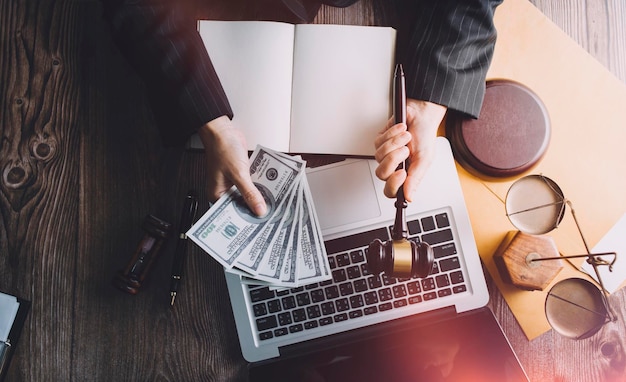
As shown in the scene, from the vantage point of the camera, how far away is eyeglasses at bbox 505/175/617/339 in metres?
0.90

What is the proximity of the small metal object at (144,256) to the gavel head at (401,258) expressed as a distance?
0.42 metres

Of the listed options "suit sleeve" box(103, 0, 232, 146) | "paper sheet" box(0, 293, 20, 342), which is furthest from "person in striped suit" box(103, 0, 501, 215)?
"paper sheet" box(0, 293, 20, 342)

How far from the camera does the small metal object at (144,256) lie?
97 centimetres

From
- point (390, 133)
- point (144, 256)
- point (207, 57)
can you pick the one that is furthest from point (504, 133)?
point (144, 256)

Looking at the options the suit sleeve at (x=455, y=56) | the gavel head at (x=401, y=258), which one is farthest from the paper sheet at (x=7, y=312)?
the suit sleeve at (x=455, y=56)

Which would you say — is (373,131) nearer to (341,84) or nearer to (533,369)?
(341,84)

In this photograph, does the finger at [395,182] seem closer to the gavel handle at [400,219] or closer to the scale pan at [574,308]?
the gavel handle at [400,219]

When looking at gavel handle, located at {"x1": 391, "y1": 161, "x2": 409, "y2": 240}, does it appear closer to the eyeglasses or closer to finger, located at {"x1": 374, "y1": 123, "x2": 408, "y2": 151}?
finger, located at {"x1": 374, "y1": 123, "x2": 408, "y2": 151}

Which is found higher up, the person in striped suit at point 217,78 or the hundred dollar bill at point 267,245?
the person in striped suit at point 217,78

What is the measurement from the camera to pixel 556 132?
97cm

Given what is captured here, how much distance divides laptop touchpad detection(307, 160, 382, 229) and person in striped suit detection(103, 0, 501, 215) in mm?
91

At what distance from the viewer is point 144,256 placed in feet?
3.20

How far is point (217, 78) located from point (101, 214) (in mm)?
377

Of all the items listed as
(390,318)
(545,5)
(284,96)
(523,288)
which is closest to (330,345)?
(390,318)
